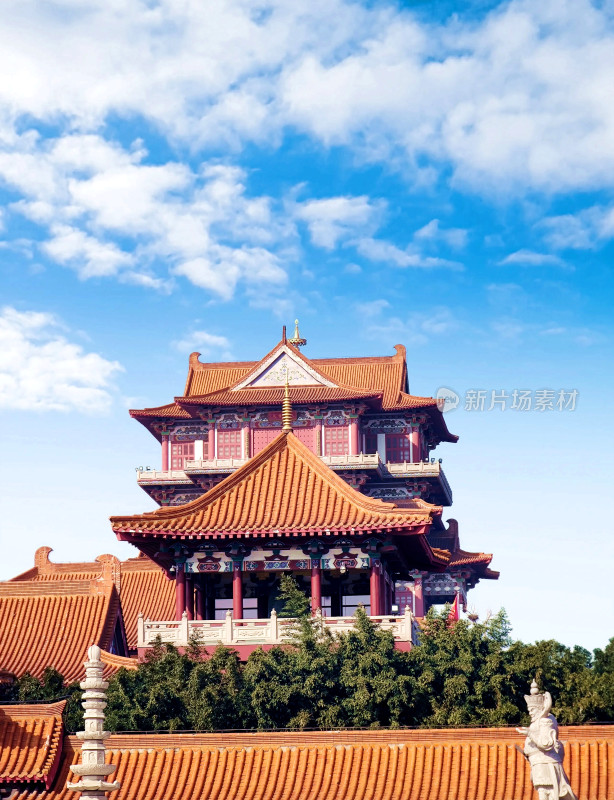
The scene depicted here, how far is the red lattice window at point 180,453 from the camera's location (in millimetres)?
63031

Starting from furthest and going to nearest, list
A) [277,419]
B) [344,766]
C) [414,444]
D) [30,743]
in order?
[414,444] → [277,419] → [30,743] → [344,766]

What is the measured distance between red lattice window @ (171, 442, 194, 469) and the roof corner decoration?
141 inches

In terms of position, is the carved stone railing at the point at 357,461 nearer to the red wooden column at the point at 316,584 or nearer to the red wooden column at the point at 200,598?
the red wooden column at the point at 200,598

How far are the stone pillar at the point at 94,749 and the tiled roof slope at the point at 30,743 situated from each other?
649cm

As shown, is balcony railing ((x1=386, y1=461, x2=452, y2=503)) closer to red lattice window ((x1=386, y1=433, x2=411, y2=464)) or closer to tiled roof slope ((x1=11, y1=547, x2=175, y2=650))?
red lattice window ((x1=386, y1=433, x2=411, y2=464))

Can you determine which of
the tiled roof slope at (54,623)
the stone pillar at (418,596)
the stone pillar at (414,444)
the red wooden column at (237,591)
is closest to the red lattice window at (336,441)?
the stone pillar at (414,444)

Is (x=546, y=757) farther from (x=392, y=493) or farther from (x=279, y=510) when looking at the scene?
(x=392, y=493)

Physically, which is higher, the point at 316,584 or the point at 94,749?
the point at 316,584

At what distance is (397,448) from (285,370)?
582 cm

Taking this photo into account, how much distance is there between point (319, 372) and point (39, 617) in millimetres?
21147

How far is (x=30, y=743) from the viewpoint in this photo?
89.7 ft

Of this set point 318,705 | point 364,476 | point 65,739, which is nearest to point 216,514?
point 318,705

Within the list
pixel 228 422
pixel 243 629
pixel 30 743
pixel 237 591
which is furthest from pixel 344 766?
pixel 228 422

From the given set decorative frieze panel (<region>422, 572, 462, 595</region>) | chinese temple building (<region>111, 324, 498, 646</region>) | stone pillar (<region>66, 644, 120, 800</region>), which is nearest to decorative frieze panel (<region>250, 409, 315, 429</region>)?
chinese temple building (<region>111, 324, 498, 646</region>)
